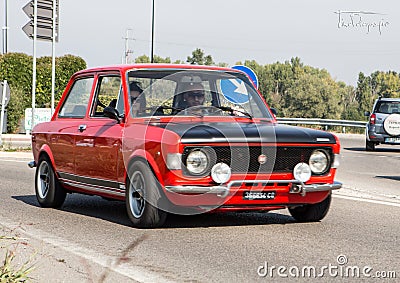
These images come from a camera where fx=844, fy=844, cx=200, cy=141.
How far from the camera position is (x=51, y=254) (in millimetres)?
7297

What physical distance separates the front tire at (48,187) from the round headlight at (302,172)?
140 inches

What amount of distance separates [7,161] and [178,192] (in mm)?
14227

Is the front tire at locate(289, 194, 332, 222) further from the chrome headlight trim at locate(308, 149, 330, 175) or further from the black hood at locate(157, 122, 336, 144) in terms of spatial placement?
the black hood at locate(157, 122, 336, 144)

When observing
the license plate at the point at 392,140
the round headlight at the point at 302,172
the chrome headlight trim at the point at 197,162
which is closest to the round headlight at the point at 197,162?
the chrome headlight trim at the point at 197,162

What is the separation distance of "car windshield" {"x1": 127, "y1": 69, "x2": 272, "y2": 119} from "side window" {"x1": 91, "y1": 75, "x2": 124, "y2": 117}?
22cm

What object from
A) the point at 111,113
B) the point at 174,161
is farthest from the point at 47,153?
the point at 174,161

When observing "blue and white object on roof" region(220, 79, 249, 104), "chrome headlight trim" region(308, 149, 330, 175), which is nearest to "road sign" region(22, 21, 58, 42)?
"blue and white object on roof" region(220, 79, 249, 104)

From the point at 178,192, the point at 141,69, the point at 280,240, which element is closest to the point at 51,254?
the point at 178,192

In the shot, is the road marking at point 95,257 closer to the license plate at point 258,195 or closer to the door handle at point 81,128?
the door handle at point 81,128

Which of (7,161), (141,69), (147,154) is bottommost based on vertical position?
(7,161)

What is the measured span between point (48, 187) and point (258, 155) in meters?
3.66

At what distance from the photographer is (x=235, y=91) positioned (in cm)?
1045

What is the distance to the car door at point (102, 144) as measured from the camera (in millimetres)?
9406

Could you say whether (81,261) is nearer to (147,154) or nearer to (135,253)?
(135,253)
